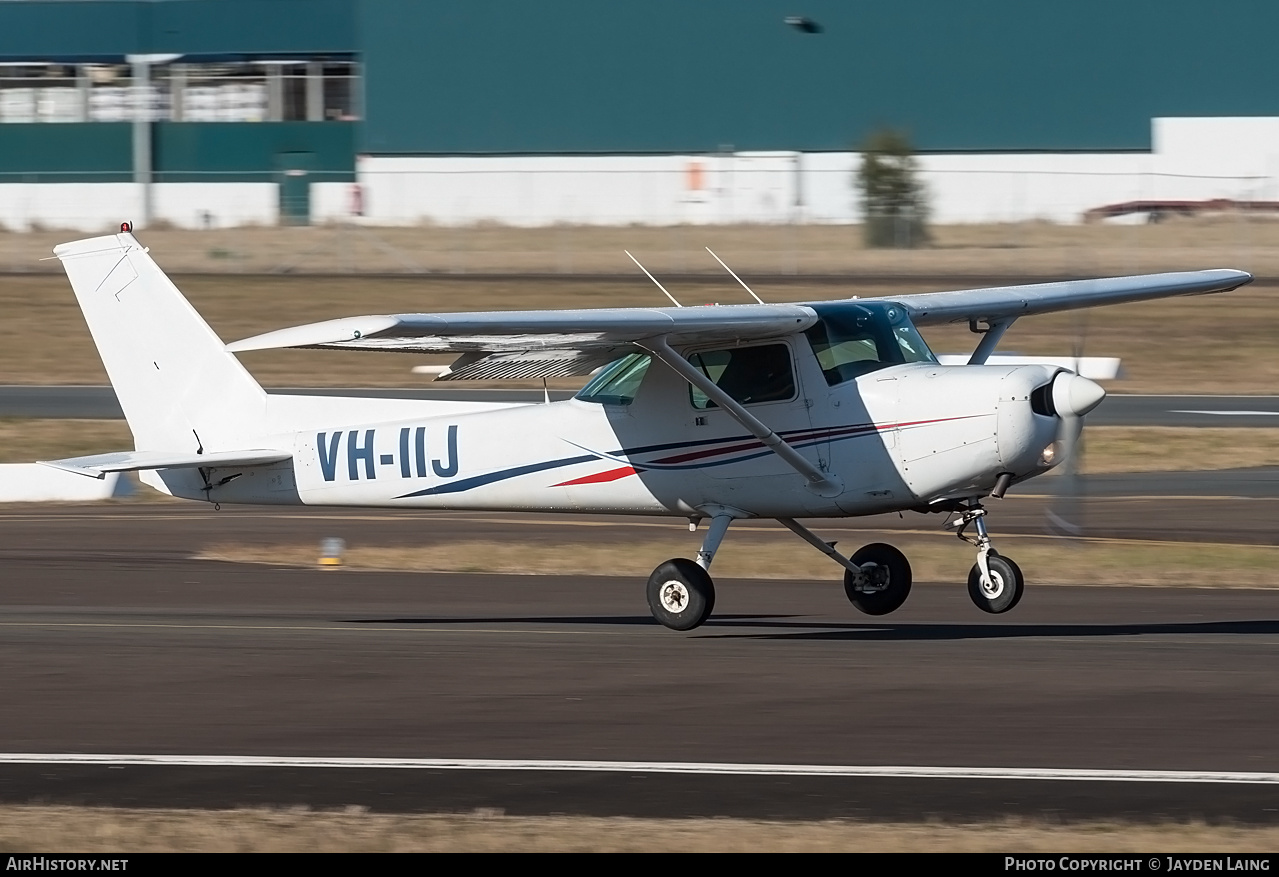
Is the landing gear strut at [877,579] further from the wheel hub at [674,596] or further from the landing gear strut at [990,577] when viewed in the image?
the wheel hub at [674,596]

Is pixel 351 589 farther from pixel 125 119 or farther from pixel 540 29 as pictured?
pixel 125 119

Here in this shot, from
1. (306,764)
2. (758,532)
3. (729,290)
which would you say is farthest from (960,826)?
(729,290)

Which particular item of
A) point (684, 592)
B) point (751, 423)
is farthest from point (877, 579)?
point (751, 423)

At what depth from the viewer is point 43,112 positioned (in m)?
61.3

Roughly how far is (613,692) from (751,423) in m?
2.69

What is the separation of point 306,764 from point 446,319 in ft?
10.9

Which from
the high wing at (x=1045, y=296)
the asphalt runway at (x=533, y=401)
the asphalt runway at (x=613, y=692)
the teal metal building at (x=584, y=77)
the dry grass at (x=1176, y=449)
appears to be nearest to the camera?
the asphalt runway at (x=613, y=692)

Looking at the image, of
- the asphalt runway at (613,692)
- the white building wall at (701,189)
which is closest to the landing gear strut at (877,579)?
the asphalt runway at (613,692)

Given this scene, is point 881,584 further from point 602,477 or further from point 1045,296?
point 1045,296

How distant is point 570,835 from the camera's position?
24.7 feet

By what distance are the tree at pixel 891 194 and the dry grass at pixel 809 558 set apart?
26.1 meters

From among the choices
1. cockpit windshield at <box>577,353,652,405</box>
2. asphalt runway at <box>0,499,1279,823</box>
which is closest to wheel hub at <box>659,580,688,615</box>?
asphalt runway at <box>0,499,1279,823</box>

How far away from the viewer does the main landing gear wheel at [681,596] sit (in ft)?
43.3

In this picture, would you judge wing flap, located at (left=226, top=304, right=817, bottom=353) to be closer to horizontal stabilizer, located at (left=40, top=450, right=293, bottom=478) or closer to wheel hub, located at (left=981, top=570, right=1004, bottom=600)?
horizontal stabilizer, located at (left=40, top=450, right=293, bottom=478)
